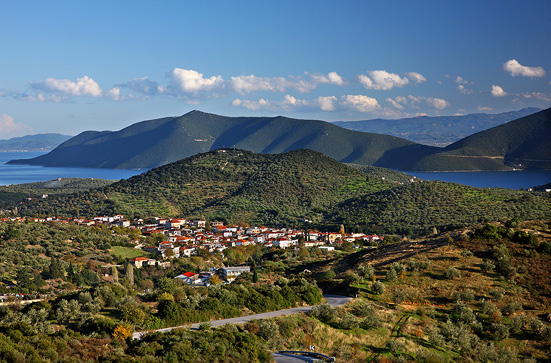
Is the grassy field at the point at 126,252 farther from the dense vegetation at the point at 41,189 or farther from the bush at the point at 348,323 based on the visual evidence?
the dense vegetation at the point at 41,189

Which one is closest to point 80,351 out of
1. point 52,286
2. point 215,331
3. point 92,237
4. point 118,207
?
point 215,331

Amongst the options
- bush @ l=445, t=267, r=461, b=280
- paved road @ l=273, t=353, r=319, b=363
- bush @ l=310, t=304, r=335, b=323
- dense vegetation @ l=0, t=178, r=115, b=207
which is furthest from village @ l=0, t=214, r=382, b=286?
dense vegetation @ l=0, t=178, r=115, b=207

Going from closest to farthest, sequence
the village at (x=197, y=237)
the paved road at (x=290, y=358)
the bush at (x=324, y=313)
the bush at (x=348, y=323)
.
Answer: the paved road at (x=290, y=358) → the bush at (x=348, y=323) → the bush at (x=324, y=313) → the village at (x=197, y=237)

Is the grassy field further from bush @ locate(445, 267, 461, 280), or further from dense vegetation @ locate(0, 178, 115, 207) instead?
dense vegetation @ locate(0, 178, 115, 207)

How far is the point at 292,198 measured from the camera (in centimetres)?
11156

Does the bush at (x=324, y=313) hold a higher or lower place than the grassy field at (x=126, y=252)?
higher

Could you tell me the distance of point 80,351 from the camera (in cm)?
1405

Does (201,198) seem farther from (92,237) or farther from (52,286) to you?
(52,286)

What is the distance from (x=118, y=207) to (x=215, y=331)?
3734 inches

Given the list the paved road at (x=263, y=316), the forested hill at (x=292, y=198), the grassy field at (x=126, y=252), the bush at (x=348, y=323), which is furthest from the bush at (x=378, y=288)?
the forested hill at (x=292, y=198)

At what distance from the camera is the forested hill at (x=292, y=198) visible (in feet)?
283

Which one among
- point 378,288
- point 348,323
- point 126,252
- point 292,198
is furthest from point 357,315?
point 292,198

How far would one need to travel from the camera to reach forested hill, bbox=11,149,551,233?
283 feet

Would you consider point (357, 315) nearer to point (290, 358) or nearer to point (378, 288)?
point (378, 288)
